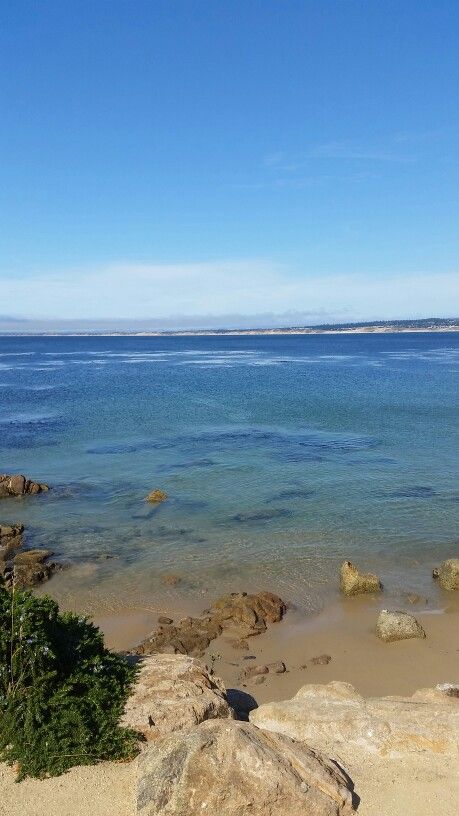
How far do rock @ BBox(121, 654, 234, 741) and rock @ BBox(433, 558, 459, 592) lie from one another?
1179 centimetres

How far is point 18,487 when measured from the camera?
3180cm

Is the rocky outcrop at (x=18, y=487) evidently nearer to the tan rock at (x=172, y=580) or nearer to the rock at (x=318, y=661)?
the tan rock at (x=172, y=580)

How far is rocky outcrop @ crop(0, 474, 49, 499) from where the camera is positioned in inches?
1252

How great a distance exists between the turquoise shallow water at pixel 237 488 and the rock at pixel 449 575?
0.71 meters

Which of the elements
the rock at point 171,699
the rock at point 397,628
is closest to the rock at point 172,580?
the rock at point 397,628

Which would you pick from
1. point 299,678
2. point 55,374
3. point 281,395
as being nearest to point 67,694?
point 299,678

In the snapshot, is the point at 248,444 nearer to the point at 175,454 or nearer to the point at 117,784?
the point at 175,454

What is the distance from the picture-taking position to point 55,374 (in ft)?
342

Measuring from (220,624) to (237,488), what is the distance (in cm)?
1395

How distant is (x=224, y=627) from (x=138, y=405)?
4673 cm

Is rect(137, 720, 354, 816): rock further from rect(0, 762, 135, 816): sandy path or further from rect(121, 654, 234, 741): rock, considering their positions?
rect(121, 654, 234, 741): rock

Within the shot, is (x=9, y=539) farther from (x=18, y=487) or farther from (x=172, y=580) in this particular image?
(x=172, y=580)

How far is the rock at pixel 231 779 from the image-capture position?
861cm

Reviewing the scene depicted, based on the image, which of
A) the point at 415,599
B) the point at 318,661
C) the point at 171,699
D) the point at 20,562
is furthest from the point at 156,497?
the point at 171,699
